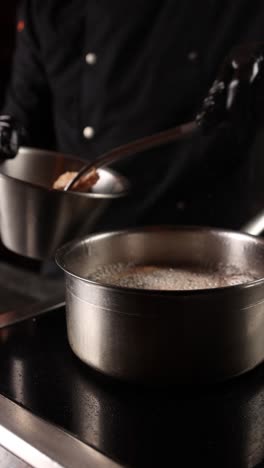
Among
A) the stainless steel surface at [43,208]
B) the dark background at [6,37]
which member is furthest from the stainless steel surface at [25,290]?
the dark background at [6,37]

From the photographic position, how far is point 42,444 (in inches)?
31.5

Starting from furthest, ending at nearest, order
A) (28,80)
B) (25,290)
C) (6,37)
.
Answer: (6,37) < (28,80) < (25,290)

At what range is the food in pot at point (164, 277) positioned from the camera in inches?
41.6

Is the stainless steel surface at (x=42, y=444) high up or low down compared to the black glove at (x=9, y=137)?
down

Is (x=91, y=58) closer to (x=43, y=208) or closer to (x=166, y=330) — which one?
(x=43, y=208)

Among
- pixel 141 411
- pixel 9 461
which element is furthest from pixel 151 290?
pixel 9 461

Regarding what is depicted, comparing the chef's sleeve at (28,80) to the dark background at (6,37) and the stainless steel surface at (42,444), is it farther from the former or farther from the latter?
the stainless steel surface at (42,444)

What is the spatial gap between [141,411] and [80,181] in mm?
461

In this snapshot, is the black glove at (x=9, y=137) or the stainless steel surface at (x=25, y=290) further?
the stainless steel surface at (x=25, y=290)

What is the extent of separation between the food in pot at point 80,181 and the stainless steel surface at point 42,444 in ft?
1.45

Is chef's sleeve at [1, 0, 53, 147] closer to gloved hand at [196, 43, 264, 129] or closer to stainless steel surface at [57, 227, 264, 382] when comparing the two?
gloved hand at [196, 43, 264, 129]

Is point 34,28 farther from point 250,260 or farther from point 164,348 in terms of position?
point 164,348

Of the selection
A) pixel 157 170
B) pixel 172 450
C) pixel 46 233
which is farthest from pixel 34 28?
pixel 172 450

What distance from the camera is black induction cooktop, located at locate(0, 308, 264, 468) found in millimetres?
793
